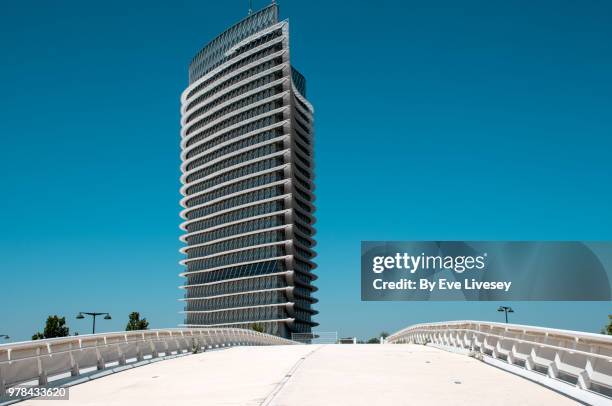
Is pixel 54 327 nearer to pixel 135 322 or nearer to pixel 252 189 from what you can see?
pixel 135 322

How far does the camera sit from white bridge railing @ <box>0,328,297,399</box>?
1602 cm

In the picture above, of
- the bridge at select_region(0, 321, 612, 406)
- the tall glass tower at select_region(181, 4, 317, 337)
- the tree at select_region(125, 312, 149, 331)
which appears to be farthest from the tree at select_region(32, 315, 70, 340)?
the bridge at select_region(0, 321, 612, 406)

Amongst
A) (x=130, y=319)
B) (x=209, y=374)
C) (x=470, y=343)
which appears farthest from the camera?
(x=130, y=319)

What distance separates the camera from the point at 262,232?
135 m

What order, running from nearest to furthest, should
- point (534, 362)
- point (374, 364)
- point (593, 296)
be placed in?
point (534, 362)
point (374, 364)
point (593, 296)

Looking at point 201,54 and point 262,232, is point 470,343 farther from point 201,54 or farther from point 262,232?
point 201,54

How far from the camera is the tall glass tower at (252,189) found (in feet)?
438


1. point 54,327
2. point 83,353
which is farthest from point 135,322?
point 83,353

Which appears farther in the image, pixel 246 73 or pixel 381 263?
pixel 246 73

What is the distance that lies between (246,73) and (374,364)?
125 meters

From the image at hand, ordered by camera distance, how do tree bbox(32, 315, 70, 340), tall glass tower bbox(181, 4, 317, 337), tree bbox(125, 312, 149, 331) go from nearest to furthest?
tree bbox(32, 315, 70, 340)
tree bbox(125, 312, 149, 331)
tall glass tower bbox(181, 4, 317, 337)

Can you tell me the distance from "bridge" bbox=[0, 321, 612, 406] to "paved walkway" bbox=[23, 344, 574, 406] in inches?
0.9

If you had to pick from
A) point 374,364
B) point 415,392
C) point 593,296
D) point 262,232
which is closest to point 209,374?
point 374,364

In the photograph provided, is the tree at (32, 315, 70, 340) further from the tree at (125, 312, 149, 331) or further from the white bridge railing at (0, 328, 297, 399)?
the white bridge railing at (0, 328, 297, 399)
